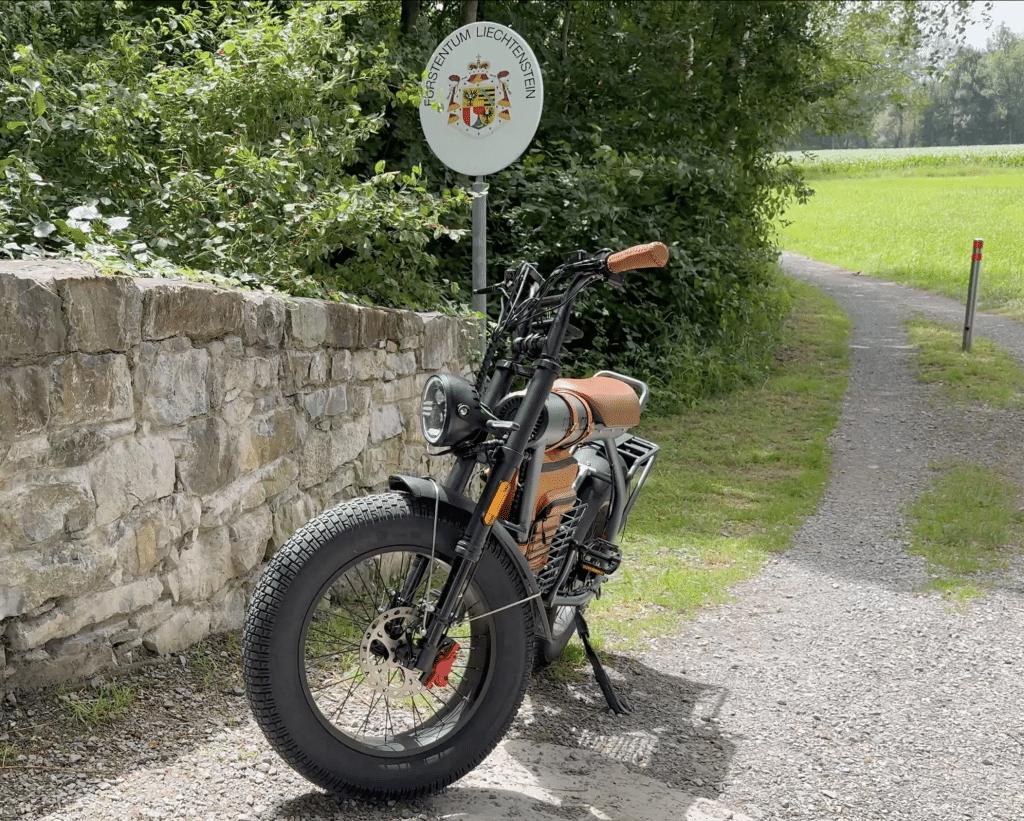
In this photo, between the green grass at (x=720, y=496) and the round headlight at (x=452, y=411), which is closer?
the round headlight at (x=452, y=411)

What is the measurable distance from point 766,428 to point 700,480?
189cm

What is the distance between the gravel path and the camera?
2826 millimetres

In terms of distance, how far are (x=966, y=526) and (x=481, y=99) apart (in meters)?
3.76

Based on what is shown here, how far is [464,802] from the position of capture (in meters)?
2.86

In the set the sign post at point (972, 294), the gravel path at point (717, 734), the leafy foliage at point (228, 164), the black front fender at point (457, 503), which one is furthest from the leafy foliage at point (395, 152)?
the sign post at point (972, 294)

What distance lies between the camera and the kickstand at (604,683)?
3725 mm

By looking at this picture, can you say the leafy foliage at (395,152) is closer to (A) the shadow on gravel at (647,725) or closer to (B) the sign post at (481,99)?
(B) the sign post at (481,99)

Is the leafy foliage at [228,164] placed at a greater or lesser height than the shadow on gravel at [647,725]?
greater

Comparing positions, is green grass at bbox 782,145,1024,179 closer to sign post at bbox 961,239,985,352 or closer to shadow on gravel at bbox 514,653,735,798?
sign post at bbox 961,239,985,352

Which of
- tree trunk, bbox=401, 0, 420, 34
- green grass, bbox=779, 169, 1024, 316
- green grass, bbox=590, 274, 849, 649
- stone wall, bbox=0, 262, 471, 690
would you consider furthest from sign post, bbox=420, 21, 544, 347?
green grass, bbox=779, 169, 1024, 316

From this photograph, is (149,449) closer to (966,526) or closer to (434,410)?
(434,410)

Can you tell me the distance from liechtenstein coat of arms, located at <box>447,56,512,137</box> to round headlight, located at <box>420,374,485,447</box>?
2982 millimetres

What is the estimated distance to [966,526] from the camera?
6.33 meters

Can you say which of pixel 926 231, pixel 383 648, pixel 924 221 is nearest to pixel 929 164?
pixel 924 221
